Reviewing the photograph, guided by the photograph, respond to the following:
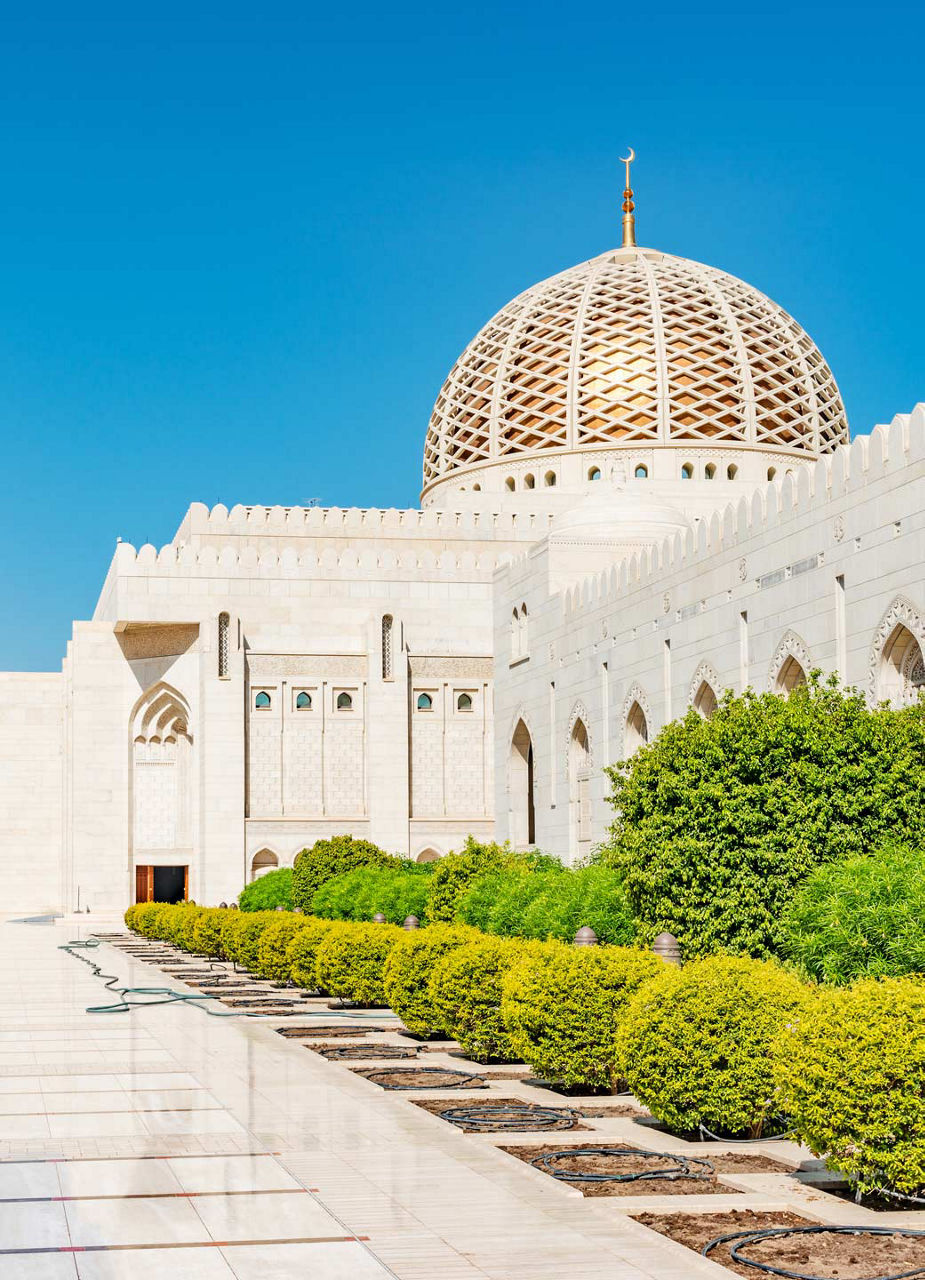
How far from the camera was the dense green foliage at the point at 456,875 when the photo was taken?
20.9m

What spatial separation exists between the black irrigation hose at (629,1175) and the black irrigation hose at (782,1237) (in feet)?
3.36

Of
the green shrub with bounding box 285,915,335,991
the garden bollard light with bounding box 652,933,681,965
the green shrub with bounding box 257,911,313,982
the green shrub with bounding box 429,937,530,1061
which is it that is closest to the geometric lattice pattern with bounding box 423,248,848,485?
the green shrub with bounding box 257,911,313,982

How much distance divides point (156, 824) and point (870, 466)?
23.4m

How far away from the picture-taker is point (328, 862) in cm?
2819

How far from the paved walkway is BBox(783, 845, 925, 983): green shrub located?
152 cm

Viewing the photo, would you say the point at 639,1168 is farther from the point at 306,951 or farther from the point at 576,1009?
the point at 306,951

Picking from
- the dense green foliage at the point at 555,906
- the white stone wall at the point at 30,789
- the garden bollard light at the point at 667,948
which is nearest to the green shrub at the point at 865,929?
the garden bollard light at the point at 667,948

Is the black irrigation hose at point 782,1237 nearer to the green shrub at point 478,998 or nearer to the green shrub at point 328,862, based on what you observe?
the green shrub at point 478,998

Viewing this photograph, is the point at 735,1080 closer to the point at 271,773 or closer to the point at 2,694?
the point at 271,773

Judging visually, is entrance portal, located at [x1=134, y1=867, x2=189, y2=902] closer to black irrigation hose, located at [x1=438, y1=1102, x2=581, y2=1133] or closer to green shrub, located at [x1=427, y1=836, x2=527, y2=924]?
green shrub, located at [x1=427, y1=836, x2=527, y2=924]

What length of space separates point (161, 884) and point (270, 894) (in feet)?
34.7

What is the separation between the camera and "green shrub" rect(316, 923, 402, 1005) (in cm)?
1543

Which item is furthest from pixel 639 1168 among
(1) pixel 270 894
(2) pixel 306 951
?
(1) pixel 270 894

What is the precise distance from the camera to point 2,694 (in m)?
44.9
